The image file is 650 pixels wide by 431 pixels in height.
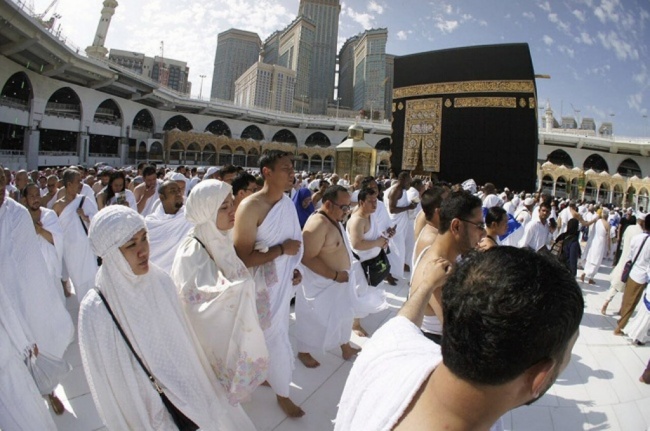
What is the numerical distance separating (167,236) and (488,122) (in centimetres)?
1395

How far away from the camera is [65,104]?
72.9 ft

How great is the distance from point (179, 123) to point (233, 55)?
44.9 m

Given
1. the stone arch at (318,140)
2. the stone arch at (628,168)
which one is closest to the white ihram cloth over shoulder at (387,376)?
the stone arch at (318,140)

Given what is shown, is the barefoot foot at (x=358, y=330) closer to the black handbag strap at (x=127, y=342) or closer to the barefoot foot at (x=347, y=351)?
the barefoot foot at (x=347, y=351)

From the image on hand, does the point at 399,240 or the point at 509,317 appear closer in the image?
the point at 509,317

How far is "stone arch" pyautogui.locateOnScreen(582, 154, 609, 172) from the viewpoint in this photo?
32.7 metres

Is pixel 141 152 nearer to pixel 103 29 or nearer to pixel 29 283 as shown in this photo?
pixel 103 29

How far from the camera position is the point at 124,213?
1.32 meters

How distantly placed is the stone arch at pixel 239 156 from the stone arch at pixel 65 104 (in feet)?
36.7

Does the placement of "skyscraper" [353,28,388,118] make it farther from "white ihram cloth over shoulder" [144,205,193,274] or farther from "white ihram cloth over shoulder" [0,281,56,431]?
"white ihram cloth over shoulder" [0,281,56,431]

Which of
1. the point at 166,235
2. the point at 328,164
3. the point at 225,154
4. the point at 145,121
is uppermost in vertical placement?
the point at 145,121

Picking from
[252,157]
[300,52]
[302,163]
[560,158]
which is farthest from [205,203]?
[300,52]

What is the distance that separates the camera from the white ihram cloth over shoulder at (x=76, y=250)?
3.19m

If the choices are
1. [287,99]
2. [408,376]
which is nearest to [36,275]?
[408,376]
